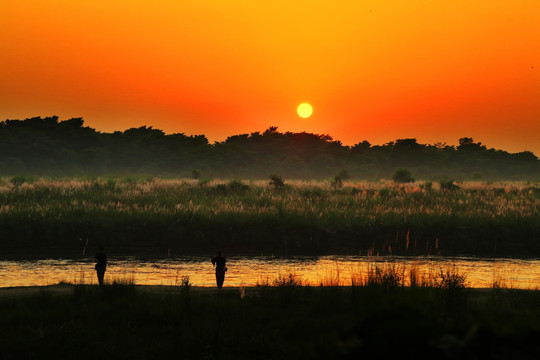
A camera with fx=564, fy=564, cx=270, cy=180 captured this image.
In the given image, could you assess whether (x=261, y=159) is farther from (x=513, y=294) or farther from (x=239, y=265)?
(x=513, y=294)

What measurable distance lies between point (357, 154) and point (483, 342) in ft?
407

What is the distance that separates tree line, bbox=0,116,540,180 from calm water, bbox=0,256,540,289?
71.1 metres

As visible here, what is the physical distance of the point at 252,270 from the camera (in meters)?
21.5

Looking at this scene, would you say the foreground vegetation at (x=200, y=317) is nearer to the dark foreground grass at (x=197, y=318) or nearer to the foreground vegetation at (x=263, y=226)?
the dark foreground grass at (x=197, y=318)

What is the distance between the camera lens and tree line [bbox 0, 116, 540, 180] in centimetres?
9650

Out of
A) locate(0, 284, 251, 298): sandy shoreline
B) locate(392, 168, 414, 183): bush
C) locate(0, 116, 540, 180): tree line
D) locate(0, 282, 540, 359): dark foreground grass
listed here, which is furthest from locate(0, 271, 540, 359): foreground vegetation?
locate(0, 116, 540, 180): tree line

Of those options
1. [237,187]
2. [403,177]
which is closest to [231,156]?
[403,177]

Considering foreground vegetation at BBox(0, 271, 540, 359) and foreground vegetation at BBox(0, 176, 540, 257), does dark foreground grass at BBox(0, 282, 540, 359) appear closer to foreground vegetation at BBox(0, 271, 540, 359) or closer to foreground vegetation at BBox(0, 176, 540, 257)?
foreground vegetation at BBox(0, 271, 540, 359)

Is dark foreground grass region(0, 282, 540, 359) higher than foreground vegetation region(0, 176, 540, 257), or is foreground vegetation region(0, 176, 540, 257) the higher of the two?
foreground vegetation region(0, 176, 540, 257)

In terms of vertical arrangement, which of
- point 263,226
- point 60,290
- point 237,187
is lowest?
point 60,290

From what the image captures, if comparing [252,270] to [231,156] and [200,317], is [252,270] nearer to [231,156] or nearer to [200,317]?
[200,317]

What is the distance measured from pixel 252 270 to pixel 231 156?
93.6m

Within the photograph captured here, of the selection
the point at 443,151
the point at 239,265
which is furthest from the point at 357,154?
the point at 239,265

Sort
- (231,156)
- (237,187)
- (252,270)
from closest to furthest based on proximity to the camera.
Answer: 1. (252,270)
2. (237,187)
3. (231,156)
